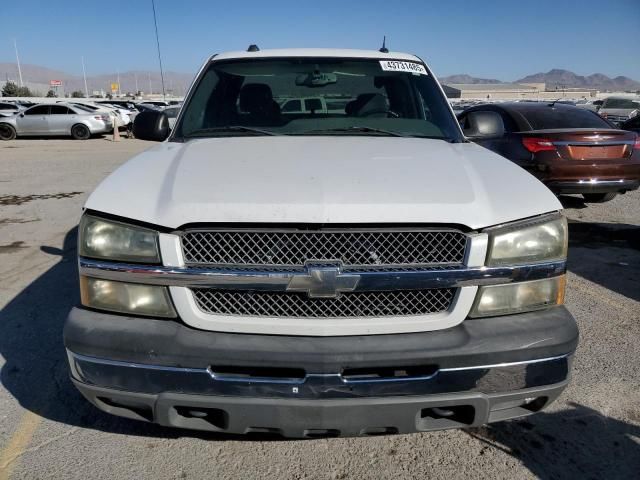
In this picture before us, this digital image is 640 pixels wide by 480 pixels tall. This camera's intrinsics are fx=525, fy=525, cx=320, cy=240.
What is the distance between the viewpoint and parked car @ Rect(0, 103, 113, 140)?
22094 mm

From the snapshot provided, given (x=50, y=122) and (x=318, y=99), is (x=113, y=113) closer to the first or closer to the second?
(x=50, y=122)

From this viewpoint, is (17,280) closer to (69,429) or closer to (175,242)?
(69,429)

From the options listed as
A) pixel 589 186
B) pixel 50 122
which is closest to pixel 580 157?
pixel 589 186

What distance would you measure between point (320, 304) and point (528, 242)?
91 centimetres

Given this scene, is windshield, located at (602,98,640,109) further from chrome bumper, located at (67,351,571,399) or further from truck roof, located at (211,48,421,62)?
chrome bumper, located at (67,351,571,399)

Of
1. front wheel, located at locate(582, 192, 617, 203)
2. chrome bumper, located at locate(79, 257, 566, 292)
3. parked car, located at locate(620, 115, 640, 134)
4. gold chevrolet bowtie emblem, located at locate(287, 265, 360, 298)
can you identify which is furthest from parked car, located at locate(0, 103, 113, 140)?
gold chevrolet bowtie emblem, located at locate(287, 265, 360, 298)

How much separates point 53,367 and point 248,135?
1.90 m

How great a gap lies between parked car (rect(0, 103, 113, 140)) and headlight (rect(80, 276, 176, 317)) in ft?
73.9

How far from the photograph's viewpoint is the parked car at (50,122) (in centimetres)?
2209

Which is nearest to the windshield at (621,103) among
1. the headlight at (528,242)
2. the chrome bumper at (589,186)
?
the chrome bumper at (589,186)

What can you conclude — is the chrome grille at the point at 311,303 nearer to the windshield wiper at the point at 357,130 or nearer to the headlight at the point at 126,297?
the headlight at the point at 126,297

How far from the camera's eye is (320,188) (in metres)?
Answer: 2.15

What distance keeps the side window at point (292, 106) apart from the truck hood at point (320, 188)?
2.91 feet

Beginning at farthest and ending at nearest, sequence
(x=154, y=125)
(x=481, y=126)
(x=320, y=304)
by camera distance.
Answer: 1. (x=154, y=125)
2. (x=481, y=126)
3. (x=320, y=304)
